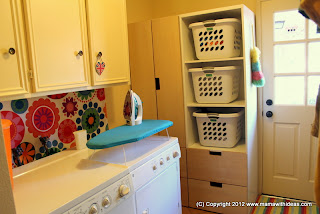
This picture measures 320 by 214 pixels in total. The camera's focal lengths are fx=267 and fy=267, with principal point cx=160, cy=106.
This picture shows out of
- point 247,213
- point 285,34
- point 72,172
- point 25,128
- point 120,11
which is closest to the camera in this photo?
point 72,172

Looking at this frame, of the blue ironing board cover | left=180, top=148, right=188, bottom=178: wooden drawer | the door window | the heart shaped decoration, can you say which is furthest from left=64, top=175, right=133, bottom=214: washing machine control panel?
the door window

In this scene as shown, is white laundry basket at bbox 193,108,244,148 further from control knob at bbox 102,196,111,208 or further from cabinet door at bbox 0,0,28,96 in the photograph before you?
cabinet door at bbox 0,0,28,96

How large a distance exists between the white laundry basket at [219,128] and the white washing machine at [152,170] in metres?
0.52

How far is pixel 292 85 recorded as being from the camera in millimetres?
2551

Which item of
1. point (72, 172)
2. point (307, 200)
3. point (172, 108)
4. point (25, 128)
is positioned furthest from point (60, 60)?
point (307, 200)

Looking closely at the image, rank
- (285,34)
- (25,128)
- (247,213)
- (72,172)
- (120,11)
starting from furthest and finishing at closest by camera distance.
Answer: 1. (285,34)
2. (247,213)
3. (120,11)
4. (25,128)
5. (72,172)

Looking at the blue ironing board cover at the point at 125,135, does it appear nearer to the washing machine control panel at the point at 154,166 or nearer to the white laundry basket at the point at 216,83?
the washing machine control panel at the point at 154,166

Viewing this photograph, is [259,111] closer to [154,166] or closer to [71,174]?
[154,166]

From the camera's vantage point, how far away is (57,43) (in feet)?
5.12

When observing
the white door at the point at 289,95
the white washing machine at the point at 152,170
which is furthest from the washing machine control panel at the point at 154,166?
the white door at the point at 289,95

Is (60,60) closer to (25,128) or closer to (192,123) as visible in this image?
(25,128)

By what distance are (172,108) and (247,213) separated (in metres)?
1.15

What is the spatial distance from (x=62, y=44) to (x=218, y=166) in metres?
1.66

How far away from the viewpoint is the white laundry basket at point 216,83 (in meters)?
2.33
